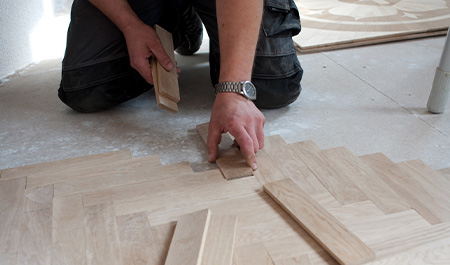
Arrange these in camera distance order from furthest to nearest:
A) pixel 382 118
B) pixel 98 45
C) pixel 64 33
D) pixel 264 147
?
pixel 64 33, pixel 98 45, pixel 382 118, pixel 264 147

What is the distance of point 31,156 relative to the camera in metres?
1.70

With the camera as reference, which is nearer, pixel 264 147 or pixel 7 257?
pixel 7 257

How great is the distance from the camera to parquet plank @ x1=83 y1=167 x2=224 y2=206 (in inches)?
47.1

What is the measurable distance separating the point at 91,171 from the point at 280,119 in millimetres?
901

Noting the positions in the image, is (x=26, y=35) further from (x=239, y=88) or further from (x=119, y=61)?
(x=239, y=88)

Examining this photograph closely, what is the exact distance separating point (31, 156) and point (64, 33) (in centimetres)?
A: 191

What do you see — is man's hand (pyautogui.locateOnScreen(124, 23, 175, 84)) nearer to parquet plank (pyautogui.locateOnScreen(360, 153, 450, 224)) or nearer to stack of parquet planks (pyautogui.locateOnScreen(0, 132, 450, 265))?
stack of parquet planks (pyautogui.locateOnScreen(0, 132, 450, 265))

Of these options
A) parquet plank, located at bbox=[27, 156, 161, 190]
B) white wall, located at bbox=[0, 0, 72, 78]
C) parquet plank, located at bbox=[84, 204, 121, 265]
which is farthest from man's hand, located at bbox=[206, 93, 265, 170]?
white wall, located at bbox=[0, 0, 72, 78]

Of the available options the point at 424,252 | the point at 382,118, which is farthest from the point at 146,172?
the point at 382,118

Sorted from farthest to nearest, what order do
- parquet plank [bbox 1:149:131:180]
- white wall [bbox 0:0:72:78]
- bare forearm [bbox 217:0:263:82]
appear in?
white wall [bbox 0:0:72:78]
bare forearm [bbox 217:0:263:82]
parquet plank [bbox 1:149:131:180]

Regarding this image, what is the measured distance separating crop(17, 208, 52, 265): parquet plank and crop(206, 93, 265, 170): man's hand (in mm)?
551

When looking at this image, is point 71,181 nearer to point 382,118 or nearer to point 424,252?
point 424,252

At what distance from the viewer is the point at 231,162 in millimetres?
1394

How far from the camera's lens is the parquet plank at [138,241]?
0.96 metres
